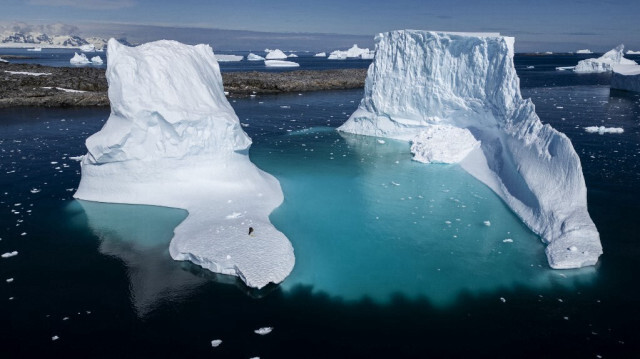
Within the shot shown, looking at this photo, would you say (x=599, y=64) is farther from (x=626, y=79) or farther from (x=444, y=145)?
(x=444, y=145)

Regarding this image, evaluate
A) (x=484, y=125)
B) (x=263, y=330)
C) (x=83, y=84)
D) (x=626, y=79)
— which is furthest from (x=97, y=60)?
(x=263, y=330)

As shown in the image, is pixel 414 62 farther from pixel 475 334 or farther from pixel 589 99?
pixel 589 99

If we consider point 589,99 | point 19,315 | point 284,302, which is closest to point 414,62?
point 284,302

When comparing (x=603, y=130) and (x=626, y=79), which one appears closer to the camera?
(x=603, y=130)

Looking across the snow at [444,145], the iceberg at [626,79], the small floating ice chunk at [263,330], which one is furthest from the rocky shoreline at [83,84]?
the small floating ice chunk at [263,330]

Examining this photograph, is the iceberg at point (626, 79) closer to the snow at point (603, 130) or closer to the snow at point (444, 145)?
the snow at point (603, 130)
